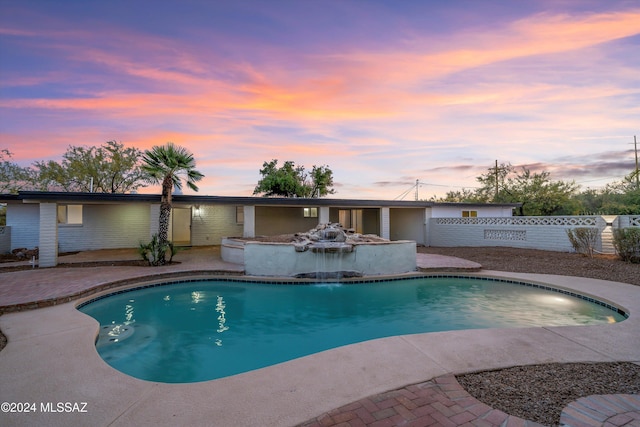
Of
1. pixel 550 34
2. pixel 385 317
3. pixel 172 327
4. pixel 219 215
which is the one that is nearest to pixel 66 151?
pixel 219 215

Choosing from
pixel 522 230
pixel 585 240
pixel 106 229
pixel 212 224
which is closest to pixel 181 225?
pixel 212 224

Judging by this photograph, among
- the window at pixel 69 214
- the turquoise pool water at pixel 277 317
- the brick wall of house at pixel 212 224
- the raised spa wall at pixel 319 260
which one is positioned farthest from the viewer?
the brick wall of house at pixel 212 224

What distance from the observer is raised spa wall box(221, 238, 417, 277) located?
8.89 meters

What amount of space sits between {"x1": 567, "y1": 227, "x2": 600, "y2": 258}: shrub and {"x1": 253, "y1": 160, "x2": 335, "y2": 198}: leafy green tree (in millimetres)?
19933

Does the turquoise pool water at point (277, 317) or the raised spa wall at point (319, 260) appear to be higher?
the raised spa wall at point (319, 260)

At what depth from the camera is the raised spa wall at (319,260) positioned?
29.2ft

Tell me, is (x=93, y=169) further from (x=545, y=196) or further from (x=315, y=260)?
(x=545, y=196)

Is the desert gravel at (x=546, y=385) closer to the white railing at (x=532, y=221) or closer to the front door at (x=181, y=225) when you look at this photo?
the white railing at (x=532, y=221)

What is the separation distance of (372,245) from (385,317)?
3.31 m

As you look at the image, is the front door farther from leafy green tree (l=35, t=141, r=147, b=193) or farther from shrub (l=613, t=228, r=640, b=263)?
shrub (l=613, t=228, r=640, b=263)

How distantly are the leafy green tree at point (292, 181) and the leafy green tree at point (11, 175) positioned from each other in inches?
675

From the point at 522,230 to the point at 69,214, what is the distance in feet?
70.4

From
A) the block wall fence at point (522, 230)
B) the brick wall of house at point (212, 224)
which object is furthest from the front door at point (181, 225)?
the block wall fence at point (522, 230)

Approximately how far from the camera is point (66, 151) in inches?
871
